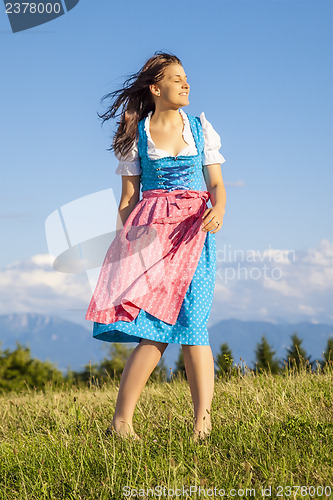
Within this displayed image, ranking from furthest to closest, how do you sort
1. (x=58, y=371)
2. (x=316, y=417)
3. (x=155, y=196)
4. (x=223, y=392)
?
(x=58, y=371), (x=223, y=392), (x=155, y=196), (x=316, y=417)

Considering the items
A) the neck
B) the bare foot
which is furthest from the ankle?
the neck

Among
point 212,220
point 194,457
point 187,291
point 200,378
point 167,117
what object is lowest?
point 194,457

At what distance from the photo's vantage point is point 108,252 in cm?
400

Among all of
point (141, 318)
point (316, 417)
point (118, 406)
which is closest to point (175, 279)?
point (141, 318)

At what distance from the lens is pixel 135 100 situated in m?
4.34

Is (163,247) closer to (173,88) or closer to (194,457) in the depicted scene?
(173,88)

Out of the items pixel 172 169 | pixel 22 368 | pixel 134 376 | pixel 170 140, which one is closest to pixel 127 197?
pixel 172 169

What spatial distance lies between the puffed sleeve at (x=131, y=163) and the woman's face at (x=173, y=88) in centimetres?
→ 37

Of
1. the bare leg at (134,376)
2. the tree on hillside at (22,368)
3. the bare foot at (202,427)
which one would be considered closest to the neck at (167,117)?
the bare leg at (134,376)

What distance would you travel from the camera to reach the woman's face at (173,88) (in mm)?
4082

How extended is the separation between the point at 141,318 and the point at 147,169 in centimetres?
109

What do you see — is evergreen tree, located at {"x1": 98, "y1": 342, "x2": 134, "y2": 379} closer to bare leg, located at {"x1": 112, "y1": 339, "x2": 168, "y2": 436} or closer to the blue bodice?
bare leg, located at {"x1": 112, "y1": 339, "x2": 168, "y2": 436}

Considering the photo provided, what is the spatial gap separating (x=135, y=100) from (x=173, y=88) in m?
0.38

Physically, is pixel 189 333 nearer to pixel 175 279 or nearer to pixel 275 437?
pixel 175 279
